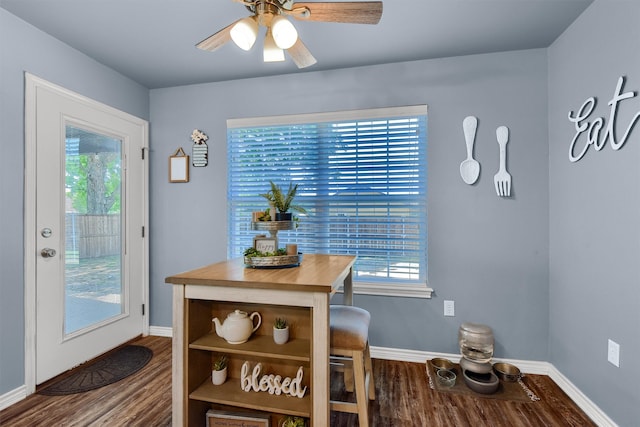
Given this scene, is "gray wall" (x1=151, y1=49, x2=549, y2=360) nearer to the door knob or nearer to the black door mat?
the black door mat

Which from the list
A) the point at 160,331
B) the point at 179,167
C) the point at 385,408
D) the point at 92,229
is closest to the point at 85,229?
the point at 92,229

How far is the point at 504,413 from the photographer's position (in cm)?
190

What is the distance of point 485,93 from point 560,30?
0.56 metres

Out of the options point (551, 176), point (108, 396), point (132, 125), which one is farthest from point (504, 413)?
point (132, 125)

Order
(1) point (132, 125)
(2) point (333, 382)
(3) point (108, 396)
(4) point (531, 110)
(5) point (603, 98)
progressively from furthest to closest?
1. (1) point (132, 125)
2. (4) point (531, 110)
3. (2) point (333, 382)
4. (3) point (108, 396)
5. (5) point (603, 98)

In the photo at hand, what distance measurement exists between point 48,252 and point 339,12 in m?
2.44

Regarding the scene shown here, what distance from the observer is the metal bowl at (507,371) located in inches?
88.8

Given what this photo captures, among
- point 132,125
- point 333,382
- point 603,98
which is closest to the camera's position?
point 603,98

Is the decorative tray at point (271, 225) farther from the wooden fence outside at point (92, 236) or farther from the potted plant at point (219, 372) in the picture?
the wooden fence outside at point (92, 236)

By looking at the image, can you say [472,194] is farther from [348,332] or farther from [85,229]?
[85,229]

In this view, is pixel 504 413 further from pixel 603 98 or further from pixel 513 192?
pixel 603 98

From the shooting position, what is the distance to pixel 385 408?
76.7 inches

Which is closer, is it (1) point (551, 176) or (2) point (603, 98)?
(2) point (603, 98)

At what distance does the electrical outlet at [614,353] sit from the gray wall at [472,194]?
0.64 meters
